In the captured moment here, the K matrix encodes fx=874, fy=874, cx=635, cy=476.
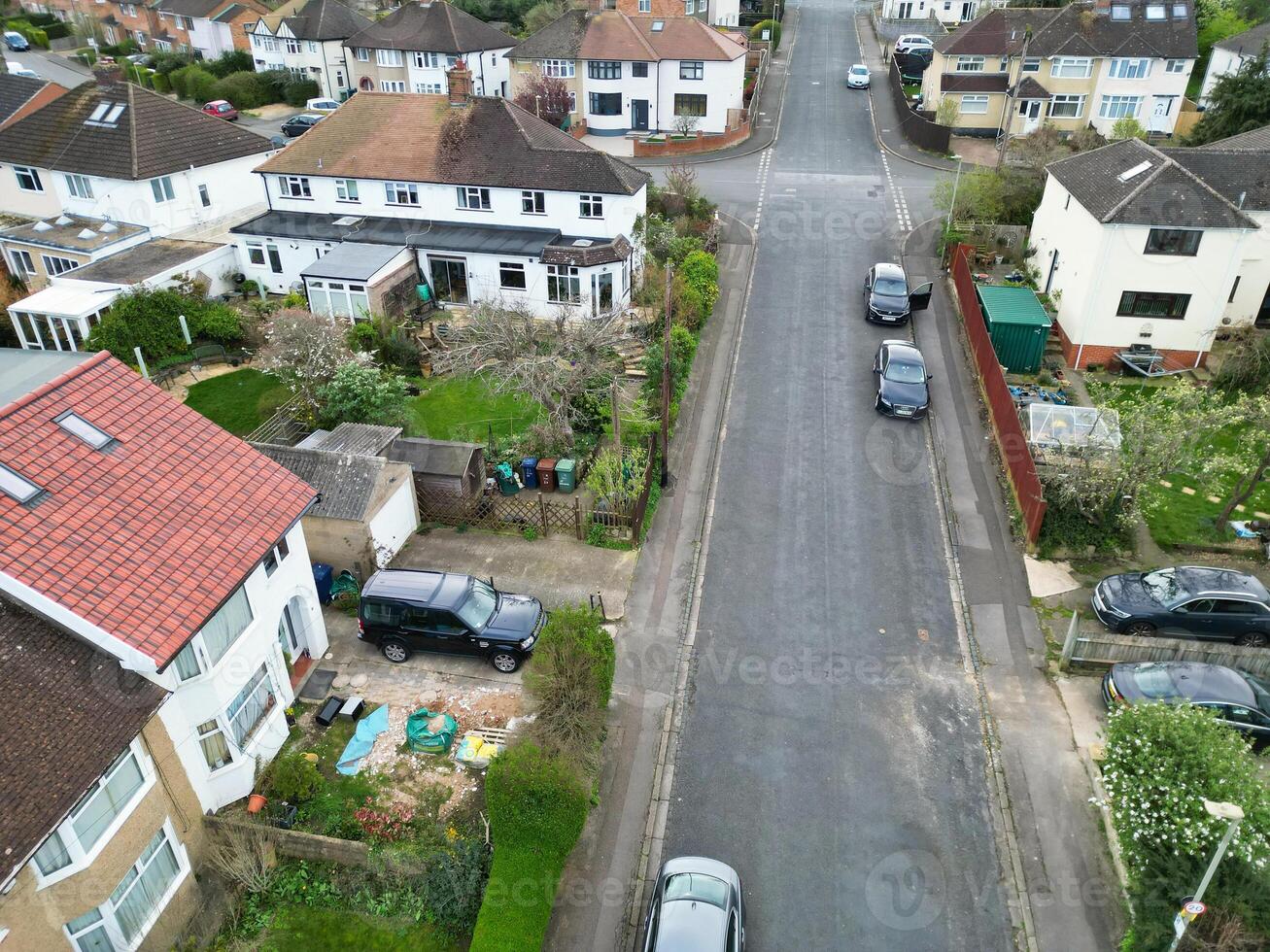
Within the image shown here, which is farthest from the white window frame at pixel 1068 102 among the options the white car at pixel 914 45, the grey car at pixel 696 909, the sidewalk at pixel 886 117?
the grey car at pixel 696 909

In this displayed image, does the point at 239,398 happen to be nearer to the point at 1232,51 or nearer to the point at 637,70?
the point at 637,70

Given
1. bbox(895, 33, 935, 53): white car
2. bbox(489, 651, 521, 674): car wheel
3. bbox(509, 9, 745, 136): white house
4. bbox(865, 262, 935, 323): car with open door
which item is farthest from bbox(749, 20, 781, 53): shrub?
bbox(489, 651, 521, 674): car wheel

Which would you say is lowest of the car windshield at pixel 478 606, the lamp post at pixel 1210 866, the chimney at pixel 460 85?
the car windshield at pixel 478 606

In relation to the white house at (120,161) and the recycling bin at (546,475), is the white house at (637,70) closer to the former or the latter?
the white house at (120,161)

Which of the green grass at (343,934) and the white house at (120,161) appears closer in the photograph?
the green grass at (343,934)

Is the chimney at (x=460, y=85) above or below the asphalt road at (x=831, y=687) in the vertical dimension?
above

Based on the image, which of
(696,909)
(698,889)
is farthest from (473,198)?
(696,909)
